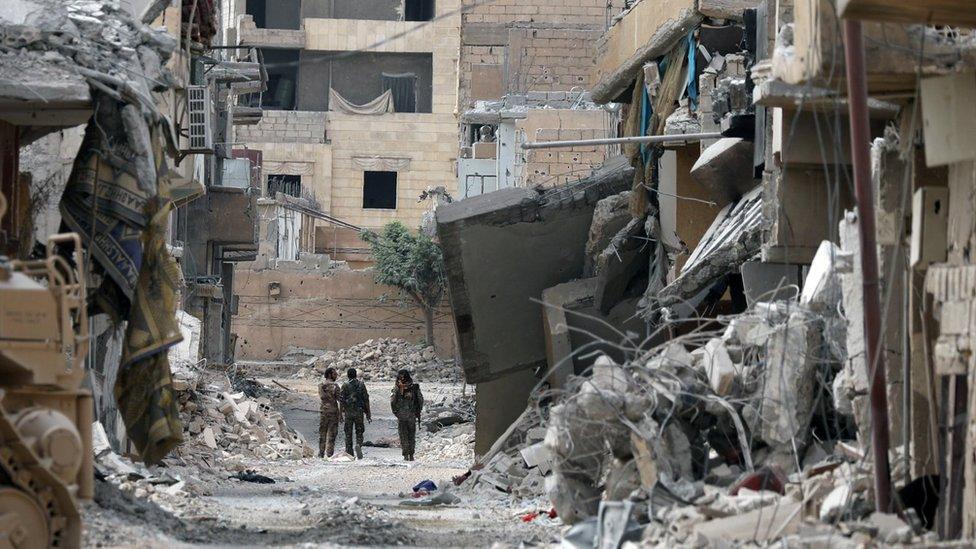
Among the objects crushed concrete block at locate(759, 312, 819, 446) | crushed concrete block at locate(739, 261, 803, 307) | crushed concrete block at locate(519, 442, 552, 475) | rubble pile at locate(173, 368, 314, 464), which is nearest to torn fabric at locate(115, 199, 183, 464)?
crushed concrete block at locate(519, 442, 552, 475)

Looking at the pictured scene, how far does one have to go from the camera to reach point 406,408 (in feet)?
80.7

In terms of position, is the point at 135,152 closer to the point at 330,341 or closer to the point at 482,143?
the point at 482,143

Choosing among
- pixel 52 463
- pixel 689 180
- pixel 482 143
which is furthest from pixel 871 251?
pixel 482 143

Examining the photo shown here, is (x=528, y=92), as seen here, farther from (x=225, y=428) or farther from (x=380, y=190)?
(x=380, y=190)

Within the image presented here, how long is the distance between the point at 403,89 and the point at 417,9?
14.6 feet

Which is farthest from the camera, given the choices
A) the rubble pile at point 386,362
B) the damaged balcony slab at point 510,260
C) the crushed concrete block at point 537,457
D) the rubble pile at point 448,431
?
the rubble pile at point 386,362

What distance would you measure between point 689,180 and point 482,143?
68.4 ft

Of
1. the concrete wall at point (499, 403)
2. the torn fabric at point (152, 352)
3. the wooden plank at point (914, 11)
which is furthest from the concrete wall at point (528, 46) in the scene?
the wooden plank at point (914, 11)

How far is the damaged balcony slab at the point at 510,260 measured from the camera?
2164 cm

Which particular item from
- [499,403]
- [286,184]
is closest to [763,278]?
[499,403]

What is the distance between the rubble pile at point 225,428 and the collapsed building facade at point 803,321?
436 centimetres

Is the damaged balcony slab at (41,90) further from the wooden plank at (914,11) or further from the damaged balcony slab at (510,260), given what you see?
the damaged balcony slab at (510,260)

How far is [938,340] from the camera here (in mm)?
9773

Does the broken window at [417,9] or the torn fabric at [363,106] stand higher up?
the broken window at [417,9]
